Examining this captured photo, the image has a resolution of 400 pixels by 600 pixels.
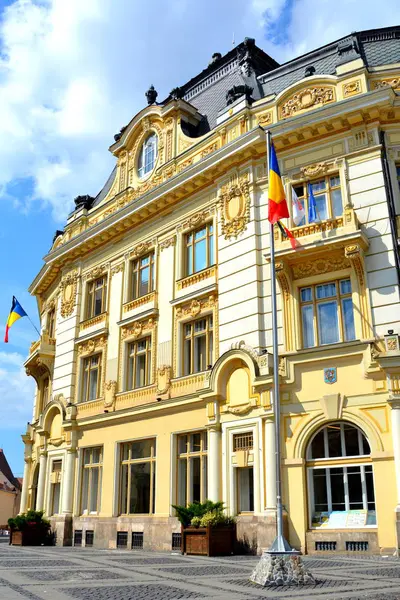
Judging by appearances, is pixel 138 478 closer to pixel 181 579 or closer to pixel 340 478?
pixel 340 478

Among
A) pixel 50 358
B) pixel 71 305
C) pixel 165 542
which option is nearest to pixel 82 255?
pixel 71 305

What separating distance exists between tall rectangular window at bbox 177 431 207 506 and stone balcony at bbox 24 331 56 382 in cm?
1177

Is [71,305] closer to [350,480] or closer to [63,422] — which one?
[63,422]

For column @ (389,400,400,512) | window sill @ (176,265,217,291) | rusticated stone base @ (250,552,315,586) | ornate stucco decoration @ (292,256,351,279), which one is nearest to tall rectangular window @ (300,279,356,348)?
ornate stucco decoration @ (292,256,351,279)

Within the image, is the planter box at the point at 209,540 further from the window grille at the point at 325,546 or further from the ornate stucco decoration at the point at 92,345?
the ornate stucco decoration at the point at 92,345

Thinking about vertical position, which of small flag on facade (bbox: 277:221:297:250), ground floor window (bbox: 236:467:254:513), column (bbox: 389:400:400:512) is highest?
small flag on facade (bbox: 277:221:297:250)

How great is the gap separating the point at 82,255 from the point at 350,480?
18478 mm

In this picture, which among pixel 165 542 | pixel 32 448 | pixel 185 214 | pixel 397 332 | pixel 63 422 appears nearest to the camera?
pixel 397 332

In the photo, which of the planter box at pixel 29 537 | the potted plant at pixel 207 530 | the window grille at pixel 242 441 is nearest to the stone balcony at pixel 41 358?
the planter box at pixel 29 537

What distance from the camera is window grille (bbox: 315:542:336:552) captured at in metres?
16.9

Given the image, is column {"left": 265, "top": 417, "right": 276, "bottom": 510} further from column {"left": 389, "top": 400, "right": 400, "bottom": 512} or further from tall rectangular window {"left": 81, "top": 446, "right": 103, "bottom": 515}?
tall rectangular window {"left": 81, "top": 446, "right": 103, "bottom": 515}

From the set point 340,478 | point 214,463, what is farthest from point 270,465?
point 214,463

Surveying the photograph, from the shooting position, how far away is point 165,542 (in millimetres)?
21109

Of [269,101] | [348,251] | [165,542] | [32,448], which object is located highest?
[269,101]
